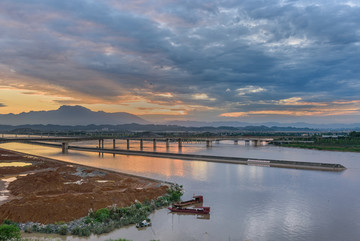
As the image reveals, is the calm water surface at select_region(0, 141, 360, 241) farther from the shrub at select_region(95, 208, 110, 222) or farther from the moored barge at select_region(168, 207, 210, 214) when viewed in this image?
the shrub at select_region(95, 208, 110, 222)

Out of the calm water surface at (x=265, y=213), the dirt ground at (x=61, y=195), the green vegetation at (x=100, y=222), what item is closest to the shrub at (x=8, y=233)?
the green vegetation at (x=100, y=222)

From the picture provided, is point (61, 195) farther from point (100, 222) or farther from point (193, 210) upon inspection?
point (193, 210)

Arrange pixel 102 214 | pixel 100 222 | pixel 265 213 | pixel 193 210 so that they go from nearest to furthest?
pixel 100 222 < pixel 102 214 < pixel 193 210 < pixel 265 213

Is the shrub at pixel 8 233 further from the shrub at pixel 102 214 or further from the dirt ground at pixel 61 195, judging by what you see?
the shrub at pixel 102 214

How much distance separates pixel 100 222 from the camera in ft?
75.6

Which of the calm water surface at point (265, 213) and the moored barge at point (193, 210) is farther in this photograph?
the moored barge at point (193, 210)

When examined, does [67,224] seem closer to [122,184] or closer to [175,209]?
[175,209]

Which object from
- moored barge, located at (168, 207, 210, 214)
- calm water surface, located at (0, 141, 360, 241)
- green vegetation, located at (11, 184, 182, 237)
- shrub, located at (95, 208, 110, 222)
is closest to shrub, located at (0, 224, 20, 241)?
green vegetation, located at (11, 184, 182, 237)

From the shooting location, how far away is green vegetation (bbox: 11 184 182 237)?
21.4 meters

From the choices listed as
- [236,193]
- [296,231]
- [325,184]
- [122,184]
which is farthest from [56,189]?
[325,184]

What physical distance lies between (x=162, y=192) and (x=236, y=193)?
10009 mm

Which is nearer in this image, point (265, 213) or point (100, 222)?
point (100, 222)

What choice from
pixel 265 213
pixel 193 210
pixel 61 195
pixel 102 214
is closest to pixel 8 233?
pixel 102 214

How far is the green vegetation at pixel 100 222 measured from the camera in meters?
21.4
